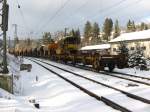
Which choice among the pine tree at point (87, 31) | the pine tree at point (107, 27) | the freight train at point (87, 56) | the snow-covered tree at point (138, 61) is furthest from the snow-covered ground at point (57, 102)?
the pine tree at point (87, 31)

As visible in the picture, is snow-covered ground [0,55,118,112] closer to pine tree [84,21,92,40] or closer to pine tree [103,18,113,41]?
pine tree [103,18,113,41]

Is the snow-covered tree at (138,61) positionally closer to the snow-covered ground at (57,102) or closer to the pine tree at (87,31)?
the snow-covered ground at (57,102)

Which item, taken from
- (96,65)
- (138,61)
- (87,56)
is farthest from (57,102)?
(138,61)

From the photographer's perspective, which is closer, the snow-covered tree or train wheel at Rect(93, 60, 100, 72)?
train wheel at Rect(93, 60, 100, 72)

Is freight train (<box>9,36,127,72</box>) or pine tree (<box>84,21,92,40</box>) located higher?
pine tree (<box>84,21,92,40</box>)

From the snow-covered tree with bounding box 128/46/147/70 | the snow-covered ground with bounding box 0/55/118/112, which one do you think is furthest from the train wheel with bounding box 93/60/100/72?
the snow-covered ground with bounding box 0/55/118/112

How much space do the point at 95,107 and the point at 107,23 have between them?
6590 inches

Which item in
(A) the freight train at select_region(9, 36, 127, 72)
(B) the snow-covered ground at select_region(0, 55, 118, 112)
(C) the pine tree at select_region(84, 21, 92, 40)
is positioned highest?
(C) the pine tree at select_region(84, 21, 92, 40)

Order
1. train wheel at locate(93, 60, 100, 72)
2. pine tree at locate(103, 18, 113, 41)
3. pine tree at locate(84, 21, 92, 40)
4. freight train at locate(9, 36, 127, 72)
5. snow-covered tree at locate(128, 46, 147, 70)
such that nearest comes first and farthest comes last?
freight train at locate(9, 36, 127, 72) → train wheel at locate(93, 60, 100, 72) → snow-covered tree at locate(128, 46, 147, 70) → pine tree at locate(103, 18, 113, 41) → pine tree at locate(84, 21, 92, 40)

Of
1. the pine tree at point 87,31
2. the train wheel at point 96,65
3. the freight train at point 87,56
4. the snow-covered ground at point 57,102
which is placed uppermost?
the pine tree at point 87,31

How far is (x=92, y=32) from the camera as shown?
Result: 18450 cm

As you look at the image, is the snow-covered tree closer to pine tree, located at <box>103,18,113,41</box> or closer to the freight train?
the freight train

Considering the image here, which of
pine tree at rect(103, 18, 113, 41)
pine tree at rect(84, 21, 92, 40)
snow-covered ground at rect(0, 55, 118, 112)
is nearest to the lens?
snow-covered ground at rect(0, 55, 118, 112)

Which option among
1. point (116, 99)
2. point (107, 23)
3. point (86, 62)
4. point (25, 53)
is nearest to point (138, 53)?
point (86, 62)
